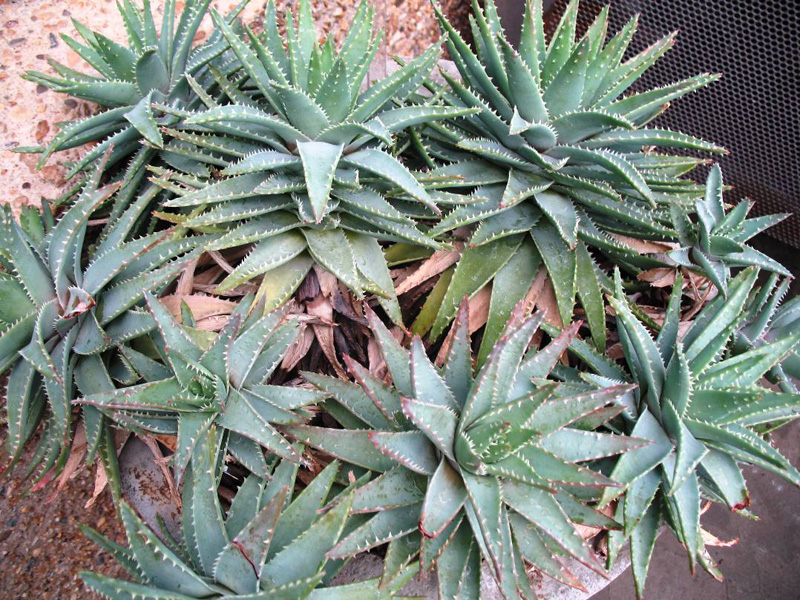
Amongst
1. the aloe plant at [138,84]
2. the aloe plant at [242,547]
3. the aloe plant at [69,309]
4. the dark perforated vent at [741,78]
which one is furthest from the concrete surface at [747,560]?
the aloe plant at [138,84]

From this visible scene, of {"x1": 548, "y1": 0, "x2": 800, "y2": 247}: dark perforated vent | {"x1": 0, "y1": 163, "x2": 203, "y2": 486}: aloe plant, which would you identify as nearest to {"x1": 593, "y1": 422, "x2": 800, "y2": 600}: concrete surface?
{"x1": 548, "y1": 0, "x2": 800, "y2": 247}: dark perforated vent

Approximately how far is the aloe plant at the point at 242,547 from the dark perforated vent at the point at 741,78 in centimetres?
182

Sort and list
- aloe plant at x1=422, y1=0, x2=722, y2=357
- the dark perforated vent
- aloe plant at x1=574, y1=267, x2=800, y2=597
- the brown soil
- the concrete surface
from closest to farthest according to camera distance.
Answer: aloe plant at x1=574, y1=267, x2=800, y2=597 < aloe plant at x1=422, y1=0, x2=722, y2=357 < the brown soil < the dark perforated vent < the concrete surface

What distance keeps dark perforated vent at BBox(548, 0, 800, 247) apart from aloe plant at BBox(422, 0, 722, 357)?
2.99 feet

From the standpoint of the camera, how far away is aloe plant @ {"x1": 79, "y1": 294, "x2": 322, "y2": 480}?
0.91m

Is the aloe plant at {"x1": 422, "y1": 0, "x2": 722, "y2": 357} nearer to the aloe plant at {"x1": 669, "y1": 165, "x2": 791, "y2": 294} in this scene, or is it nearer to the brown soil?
the aloe plant at {"x1": 669, "y1": 165, "x2": 791, "y2": 294}

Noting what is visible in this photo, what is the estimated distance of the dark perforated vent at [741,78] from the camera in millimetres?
1865

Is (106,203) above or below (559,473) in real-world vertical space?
above

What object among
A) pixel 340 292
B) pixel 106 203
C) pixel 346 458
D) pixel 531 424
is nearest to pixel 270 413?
pixel 346 458

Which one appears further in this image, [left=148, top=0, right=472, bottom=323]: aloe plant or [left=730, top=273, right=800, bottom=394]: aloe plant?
[left=730, top=273, right=800, bottom=394]: aloe plant

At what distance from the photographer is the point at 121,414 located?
0.98 meters

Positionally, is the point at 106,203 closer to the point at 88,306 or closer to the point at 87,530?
the point at 88,306

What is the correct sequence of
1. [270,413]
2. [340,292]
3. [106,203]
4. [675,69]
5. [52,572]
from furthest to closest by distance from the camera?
[675,69] < [52,572] < [106,203] < [340,292] < [270,413]

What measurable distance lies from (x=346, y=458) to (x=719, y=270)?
786mm
